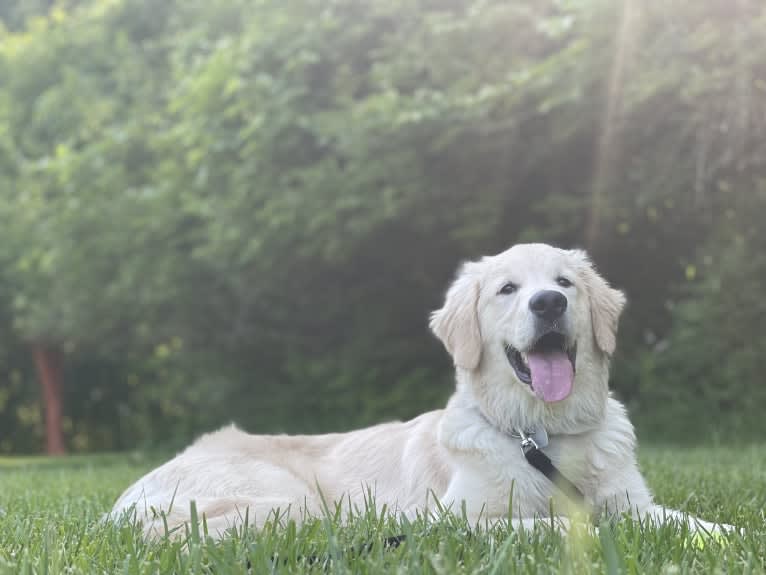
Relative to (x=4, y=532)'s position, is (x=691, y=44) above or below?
above

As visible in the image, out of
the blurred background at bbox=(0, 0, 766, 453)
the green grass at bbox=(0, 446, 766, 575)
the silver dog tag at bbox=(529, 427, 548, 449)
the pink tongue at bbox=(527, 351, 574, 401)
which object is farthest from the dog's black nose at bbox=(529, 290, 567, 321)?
the blurred background at bbox=(0, 0, 766, 453)

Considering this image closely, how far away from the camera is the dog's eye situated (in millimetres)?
3795

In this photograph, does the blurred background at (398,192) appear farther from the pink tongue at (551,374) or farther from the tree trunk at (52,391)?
the pink tongue at (551,374)

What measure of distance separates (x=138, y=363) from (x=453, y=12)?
1281 centimetres

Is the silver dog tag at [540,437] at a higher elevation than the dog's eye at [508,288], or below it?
below

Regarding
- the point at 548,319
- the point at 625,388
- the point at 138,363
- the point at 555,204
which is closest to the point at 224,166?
the point at 555,204

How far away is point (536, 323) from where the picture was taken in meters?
3.59

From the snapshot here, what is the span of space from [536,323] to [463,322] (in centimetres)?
40

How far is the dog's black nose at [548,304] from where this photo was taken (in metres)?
3.56

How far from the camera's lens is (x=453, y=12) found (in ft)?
34.0

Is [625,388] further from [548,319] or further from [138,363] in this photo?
[138,363]

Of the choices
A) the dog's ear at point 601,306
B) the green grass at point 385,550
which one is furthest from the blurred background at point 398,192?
the green grass at point 385,550

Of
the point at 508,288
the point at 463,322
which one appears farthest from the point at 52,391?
the point at 508,288

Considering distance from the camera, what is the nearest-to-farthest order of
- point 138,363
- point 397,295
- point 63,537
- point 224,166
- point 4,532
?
point 63,537 → point 4,532 → point 224,166 → point 397,295 → point 138,363
